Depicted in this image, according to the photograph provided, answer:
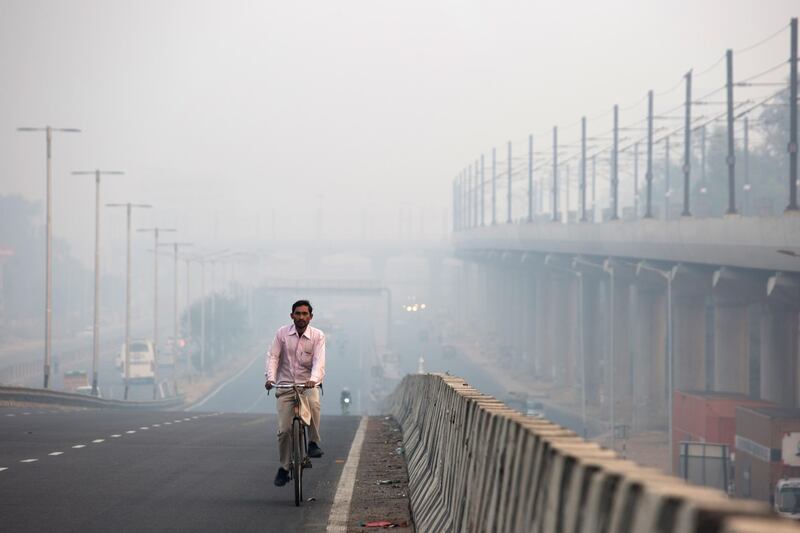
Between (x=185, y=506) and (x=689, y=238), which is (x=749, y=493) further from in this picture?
(x=185, y=506)

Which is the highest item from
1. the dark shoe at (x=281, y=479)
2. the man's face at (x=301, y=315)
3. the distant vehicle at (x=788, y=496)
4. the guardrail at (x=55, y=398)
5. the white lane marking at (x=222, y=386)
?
the man's face at (x=301, y=315)

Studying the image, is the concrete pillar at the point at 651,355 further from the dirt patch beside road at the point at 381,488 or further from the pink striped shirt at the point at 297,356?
the pink striped shirt at the point at 297,356

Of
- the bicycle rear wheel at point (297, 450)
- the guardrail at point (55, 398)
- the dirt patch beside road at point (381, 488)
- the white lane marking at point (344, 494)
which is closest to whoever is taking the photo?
the white lane marking at point (344, 494)

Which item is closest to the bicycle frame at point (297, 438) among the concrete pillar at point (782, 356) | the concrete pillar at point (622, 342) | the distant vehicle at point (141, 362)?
the concrete pillar at point (782, 356)

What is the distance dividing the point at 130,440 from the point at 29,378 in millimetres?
86628

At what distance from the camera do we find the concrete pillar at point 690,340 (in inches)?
3401

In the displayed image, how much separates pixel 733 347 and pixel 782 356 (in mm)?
8695

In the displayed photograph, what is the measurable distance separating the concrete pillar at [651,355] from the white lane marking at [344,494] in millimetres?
69232

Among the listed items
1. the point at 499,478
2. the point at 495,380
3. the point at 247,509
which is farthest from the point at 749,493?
the point at 495,380

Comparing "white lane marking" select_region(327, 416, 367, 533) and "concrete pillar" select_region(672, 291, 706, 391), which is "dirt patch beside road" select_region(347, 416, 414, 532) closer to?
"white lane marking" select_region(327, 416, 367, 533)

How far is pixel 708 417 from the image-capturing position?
5241cm

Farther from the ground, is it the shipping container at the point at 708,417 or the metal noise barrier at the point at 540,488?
the metal noise barrier at the point at 540,488

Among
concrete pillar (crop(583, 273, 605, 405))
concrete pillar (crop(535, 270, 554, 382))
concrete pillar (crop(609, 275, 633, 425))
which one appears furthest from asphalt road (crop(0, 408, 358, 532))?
concrete pillar (crop(535, 270, 554, 382))

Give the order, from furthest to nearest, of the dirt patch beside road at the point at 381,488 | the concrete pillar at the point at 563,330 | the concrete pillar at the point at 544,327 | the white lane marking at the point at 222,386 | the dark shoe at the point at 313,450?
the concrete pillar at the point at 544,327 < the concrete pillar at the point at 563,330 < the white lane marking at the point at 222,386 < the dark shoe at the point at 313,450 < the dirt patch beside road at the point at 381,488
